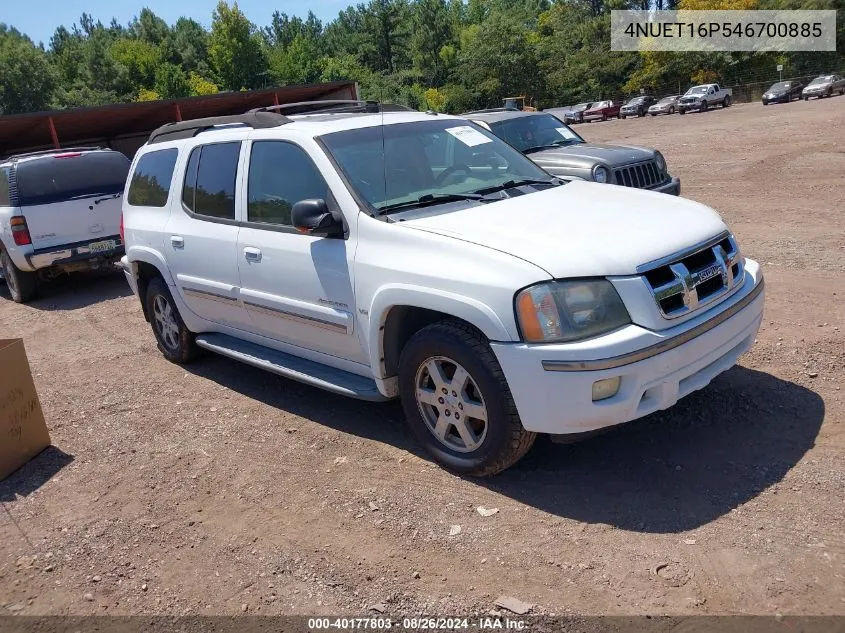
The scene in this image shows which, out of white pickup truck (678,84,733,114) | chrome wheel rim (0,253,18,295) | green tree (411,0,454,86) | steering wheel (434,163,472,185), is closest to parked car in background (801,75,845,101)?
white pickup truck (678,84,733,114)

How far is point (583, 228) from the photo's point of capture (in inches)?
151

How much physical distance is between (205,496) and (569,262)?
2433 millimetres

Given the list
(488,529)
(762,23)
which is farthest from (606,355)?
(762,23)

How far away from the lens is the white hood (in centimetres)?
352

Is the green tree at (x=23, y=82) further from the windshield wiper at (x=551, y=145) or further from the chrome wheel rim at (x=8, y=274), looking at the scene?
the windshield wiper at (x=551, y=145)

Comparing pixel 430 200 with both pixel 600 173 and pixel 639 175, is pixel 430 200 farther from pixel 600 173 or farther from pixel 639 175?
pixel 639 175

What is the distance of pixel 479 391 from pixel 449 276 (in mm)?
588

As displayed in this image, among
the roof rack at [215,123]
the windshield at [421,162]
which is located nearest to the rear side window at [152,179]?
the roof rack at [215,123]

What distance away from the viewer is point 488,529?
358cm

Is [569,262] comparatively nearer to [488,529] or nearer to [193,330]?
[488,529]

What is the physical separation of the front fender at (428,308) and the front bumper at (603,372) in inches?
3.5

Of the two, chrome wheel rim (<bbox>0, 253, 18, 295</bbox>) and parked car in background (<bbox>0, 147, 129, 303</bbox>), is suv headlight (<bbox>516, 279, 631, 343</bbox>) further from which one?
chrome wheel rim (<bbox>0, 253, 18, 295</bbox>)

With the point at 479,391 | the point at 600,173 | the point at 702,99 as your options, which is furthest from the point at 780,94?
the point at 479,391

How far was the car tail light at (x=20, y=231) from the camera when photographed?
9531 millimetres
